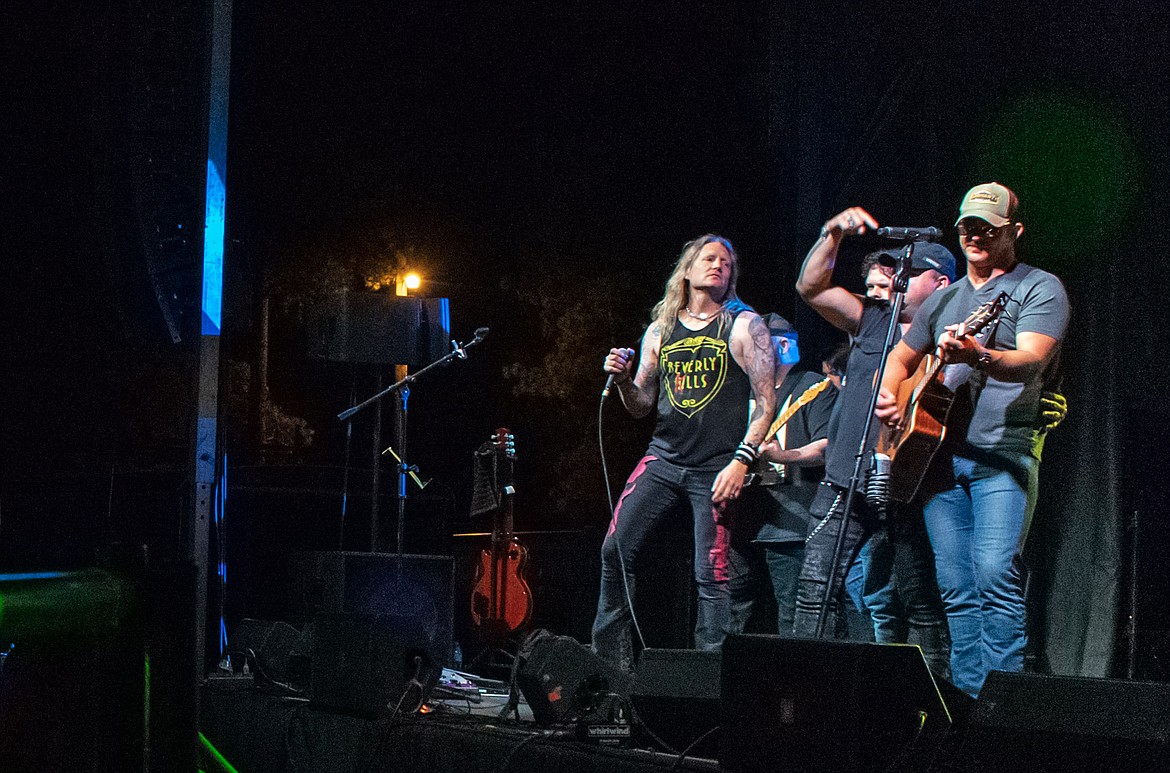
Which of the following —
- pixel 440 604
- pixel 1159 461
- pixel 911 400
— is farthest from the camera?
pixel 440 604

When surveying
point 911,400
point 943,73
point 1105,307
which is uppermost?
point 943,73

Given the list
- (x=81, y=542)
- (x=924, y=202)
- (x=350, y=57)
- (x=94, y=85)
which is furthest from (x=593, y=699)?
(x=350, y=57)

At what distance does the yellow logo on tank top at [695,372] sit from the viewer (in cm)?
470

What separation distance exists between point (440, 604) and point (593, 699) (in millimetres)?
2383

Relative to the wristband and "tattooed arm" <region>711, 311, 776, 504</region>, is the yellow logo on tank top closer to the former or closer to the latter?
"tattooed arm" <region>711, 311, 776, 504</region>

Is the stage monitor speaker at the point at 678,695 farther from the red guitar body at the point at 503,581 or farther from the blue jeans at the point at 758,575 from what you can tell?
the red guitar body at the point at 503,581

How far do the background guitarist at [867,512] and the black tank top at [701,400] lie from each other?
1.62 ft

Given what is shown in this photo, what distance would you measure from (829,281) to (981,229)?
2.14 ft

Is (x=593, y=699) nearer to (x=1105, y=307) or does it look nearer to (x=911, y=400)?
(x=911, y=400)

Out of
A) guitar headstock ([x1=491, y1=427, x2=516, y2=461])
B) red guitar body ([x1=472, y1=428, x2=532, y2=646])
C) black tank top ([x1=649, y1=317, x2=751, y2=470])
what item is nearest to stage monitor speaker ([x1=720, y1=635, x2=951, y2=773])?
black tank top ([x1=649, y1=317, x2=751, y2=470])

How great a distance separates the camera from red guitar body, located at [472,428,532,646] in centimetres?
722

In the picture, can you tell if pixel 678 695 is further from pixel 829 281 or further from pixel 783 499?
pixel 783 499

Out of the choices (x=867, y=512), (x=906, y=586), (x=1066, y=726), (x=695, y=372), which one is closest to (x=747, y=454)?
(x=695, y=372)

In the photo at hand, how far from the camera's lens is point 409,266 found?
9.80m
